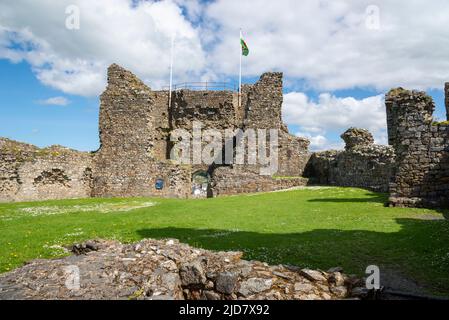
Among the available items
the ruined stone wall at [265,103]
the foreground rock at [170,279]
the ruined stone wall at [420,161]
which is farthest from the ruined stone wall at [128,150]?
the foreground rock at [170,279]

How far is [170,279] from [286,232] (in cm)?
593

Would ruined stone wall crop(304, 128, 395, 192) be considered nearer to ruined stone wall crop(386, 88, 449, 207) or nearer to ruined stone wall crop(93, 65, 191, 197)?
ruined stone wall crop(386, 88, 449, 207)

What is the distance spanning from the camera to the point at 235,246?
37.8ft

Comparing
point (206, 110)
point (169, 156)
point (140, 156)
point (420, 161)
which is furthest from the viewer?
point (169, 156)

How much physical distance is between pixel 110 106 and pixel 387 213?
2813 cm

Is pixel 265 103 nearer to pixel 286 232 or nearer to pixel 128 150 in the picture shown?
pixel 128 150

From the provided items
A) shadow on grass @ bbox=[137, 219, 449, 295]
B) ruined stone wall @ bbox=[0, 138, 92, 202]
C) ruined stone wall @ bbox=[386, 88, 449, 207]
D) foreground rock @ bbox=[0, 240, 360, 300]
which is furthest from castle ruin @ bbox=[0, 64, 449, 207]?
foreground rock @ bbox=[0, 240, 360, 300]

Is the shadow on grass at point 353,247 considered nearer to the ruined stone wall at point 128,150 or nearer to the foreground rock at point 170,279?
the foreground rock at point 170,279

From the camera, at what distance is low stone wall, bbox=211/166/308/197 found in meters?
34.4

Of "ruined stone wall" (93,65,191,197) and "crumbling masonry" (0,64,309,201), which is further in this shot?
"ruined stone wall" (93,65,191,197)

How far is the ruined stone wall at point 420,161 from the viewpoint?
18.5m

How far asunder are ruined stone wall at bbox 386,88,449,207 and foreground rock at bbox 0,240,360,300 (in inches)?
499

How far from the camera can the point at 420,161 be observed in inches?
750

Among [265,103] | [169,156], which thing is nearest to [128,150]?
[169,156]
